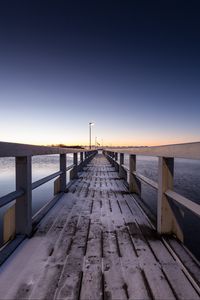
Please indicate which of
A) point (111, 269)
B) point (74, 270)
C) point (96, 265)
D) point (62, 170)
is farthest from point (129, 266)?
point (62, 170)

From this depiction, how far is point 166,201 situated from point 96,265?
1117mm

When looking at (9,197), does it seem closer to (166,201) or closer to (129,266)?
(129,266)

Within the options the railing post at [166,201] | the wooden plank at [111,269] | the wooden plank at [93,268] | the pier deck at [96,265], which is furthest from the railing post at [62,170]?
the railing post at [166,201]

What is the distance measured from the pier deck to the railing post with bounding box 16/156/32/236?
185mm

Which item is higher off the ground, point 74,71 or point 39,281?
point 74,71

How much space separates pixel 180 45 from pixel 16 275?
14.9 metres

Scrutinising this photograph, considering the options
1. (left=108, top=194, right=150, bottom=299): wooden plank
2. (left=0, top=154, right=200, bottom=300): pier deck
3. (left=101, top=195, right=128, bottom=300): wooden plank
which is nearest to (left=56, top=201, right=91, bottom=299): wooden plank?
(left=0, top=154, right=200, bottom=300): pier deck

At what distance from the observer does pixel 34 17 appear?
9.98 meters

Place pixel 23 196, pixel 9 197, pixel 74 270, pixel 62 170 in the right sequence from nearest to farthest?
pixel 74 270 → pixel 9 197 → pixel 23 196 → pixel 62 170

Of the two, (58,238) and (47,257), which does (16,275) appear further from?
(58,238)

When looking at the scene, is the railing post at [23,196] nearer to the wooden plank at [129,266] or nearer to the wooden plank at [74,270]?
the wooden plank at [74,270]

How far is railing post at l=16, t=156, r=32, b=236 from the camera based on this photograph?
2430 mm

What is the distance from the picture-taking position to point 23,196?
8.11 feet

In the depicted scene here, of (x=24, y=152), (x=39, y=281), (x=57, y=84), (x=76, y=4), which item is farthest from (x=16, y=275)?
(x=57, y=84)
